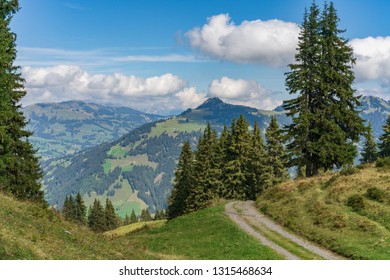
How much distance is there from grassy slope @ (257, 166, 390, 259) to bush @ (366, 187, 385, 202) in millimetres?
338

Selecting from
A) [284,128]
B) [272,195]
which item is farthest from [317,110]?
[272,195]

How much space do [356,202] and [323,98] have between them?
16.6m

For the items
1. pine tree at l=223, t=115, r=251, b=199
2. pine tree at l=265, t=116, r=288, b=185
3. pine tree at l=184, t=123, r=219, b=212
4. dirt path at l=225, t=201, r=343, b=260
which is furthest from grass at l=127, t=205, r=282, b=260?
pine tree at l=265, t=116, r=288, b=185

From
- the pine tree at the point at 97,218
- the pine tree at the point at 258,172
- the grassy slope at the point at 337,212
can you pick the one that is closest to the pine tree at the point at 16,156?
the grassy slope at the point at 337,212

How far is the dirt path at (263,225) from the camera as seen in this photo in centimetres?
2272

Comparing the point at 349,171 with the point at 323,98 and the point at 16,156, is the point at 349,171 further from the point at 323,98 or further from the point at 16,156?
the point at 16,156

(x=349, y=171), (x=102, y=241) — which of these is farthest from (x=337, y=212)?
(x=102, y=241)

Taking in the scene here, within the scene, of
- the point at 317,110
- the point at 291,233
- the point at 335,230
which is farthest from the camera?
the point at 317,110

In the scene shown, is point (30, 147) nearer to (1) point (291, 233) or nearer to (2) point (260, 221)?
(2) point (260, 221)

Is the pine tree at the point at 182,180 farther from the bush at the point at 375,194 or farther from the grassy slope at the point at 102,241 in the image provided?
the bush at the point at 375,194

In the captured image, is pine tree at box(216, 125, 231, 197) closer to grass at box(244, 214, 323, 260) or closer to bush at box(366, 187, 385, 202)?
grass at box(244, 214, 323, 260)

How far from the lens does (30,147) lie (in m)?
41.0

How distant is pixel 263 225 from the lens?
31656 mm

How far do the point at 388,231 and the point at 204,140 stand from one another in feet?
144
